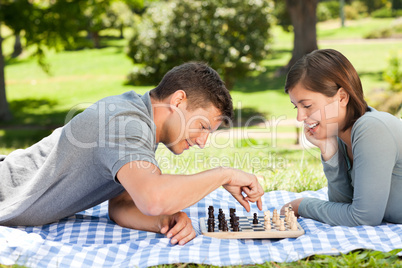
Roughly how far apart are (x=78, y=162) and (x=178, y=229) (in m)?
0.79

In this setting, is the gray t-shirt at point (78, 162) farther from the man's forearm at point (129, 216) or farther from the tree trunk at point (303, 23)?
the tree trunk at point (303, 23)

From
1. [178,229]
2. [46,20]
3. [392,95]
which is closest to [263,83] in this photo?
[392,95]

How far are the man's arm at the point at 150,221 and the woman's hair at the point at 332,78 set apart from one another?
1.27 metres

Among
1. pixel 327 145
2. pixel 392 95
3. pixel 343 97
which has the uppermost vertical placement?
pixel 343 97

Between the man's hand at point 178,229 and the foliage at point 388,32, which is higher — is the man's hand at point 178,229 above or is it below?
above

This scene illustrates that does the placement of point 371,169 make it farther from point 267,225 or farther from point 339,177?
point 267,225

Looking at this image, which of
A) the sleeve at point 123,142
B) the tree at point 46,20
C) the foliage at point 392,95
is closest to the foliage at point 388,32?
the foliage at point 392,95

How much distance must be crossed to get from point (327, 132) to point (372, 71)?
59.3ft

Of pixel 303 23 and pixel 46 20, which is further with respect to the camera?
pixel 303 23

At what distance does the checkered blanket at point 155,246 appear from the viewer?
268 cm

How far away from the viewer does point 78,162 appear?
2.99 metres

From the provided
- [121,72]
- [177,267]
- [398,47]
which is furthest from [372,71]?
[177,267]

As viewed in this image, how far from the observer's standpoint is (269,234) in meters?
3.04

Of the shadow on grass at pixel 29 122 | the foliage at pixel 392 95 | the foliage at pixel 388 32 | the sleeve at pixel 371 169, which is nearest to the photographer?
the sleeve at pixel 371 169
